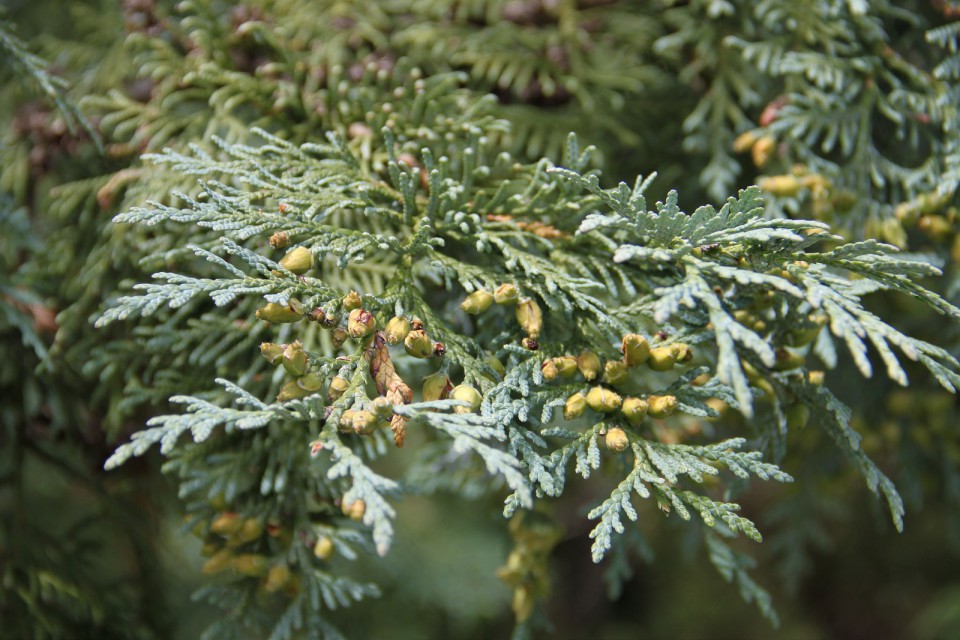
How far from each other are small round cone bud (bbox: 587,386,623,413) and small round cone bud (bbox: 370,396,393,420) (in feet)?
0.81

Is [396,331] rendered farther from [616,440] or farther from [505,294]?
[616,440]

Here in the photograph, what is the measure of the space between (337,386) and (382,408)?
8cm

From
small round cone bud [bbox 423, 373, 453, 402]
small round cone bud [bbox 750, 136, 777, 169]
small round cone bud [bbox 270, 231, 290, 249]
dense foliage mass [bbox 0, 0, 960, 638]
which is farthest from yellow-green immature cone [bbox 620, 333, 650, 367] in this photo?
small round cone bud [bbox 750, 136, 777, 169]

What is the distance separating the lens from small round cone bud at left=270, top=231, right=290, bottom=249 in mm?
859

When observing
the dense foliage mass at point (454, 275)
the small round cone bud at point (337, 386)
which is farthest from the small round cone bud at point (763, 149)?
the small round cone bud at point (337, 386)

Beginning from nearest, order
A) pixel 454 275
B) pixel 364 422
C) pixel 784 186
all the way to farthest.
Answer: pixel 364 422 → pixel 454 275 → pixel 784 186

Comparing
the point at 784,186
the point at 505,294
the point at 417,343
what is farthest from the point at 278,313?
the point at 784,186

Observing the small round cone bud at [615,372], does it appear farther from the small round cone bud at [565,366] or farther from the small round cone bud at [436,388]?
the small round cone bud at [436,388]

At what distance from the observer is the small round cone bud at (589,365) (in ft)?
2.97

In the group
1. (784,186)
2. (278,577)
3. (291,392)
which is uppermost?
(784,186)

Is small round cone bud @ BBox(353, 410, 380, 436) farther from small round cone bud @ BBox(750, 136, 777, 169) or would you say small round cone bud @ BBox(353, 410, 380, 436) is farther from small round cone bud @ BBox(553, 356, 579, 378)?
small round cone bud @ BBox(750, 136, 777, 169)

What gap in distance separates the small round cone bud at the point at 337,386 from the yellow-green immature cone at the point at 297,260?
0.14 m

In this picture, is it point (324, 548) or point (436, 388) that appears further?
point (324, 548)

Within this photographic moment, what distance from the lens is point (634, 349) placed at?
2.90 ft
